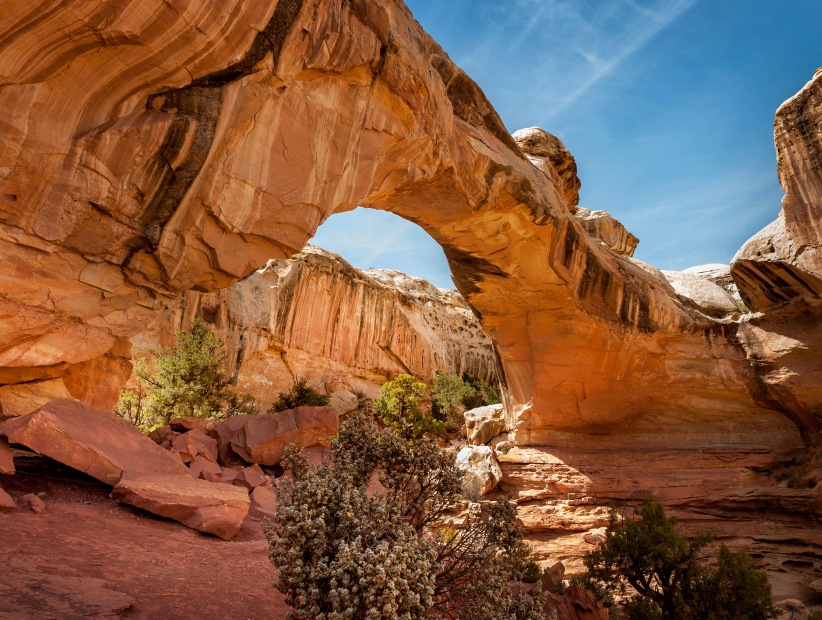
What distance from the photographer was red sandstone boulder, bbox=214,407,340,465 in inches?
475

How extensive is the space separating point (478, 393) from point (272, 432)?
94.3 feet

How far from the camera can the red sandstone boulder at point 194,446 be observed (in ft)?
34.5

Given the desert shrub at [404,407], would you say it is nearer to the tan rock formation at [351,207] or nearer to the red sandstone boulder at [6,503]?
the tan rock formation at [351,207]

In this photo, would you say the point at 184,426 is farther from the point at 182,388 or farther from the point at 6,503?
the point at 182,388

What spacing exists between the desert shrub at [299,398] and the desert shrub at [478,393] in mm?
11429

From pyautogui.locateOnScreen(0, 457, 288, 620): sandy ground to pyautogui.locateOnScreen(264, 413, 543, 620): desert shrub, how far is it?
3.68 ft

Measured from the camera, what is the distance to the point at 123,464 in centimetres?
791

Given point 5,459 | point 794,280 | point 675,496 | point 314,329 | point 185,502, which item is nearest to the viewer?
point 5,459

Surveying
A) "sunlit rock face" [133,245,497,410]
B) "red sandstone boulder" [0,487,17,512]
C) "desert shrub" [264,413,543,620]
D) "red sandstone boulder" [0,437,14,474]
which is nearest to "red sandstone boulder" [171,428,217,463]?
"red sandstone boulder" [0,437,14,474]

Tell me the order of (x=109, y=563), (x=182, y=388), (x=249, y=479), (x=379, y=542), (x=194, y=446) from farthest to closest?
(x=182, y=388) → (x=194, y=446) → (x=249, y=479) → (x=109, y=563) → (x=379, y=542)

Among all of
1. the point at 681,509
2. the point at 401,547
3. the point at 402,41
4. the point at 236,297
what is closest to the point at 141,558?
the point at 401,547

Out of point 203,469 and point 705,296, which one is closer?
point 203,469

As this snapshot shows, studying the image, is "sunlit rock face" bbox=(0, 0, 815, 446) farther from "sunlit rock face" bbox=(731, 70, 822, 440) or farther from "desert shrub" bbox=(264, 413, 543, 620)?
"sunlit rock face" bbox=(731, 70, 822, 440)

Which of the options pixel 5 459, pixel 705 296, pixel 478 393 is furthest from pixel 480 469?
pixel 478 393
